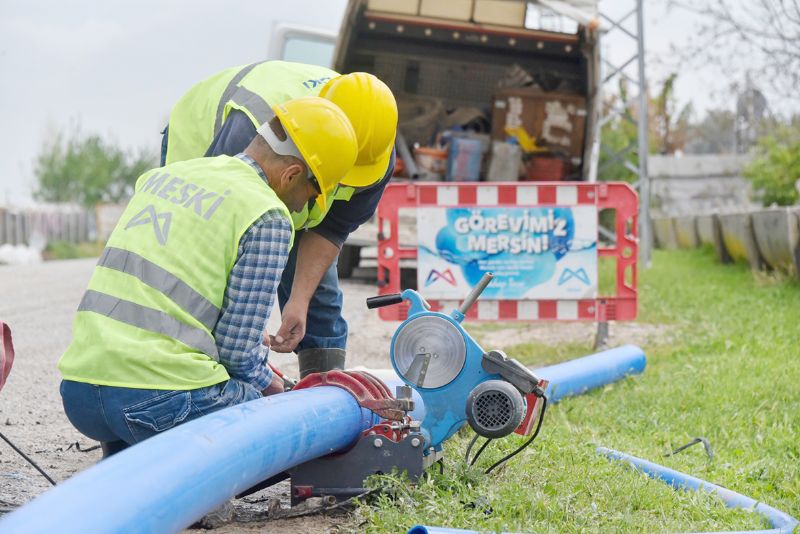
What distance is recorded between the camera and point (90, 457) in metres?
4.22

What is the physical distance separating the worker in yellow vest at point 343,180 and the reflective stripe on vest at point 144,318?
846 mm

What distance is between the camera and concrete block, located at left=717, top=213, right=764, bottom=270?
12.6 metres

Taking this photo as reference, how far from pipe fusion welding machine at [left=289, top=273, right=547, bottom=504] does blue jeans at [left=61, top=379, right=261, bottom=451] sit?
473mm

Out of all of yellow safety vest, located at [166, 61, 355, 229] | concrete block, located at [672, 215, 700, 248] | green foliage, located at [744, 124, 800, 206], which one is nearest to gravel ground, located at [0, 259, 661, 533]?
yellow safety vest, located at [166, 61, 355, 229]

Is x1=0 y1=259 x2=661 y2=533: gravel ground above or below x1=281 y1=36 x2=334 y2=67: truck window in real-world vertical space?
below

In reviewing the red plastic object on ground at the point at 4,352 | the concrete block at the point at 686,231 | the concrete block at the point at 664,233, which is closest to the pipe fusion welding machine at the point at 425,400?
the red plastic object on ground at the point at 4,352

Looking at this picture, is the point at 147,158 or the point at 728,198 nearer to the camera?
the point at 728,198

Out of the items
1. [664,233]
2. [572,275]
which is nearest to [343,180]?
[572,275]

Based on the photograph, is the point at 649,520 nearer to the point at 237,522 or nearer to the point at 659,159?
the point at 237,522

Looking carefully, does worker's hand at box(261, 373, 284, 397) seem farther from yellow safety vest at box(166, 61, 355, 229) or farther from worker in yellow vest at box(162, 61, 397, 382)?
yellow safety vest at box(166, 61, 355, 229)

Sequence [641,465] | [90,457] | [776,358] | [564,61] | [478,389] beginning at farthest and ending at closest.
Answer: [564,61], [776,358], [90,457], [641,465], [478,389]

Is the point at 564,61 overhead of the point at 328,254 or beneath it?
overhead

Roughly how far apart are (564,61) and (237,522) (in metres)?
10.0

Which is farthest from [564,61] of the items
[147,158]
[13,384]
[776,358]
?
[147,158]
